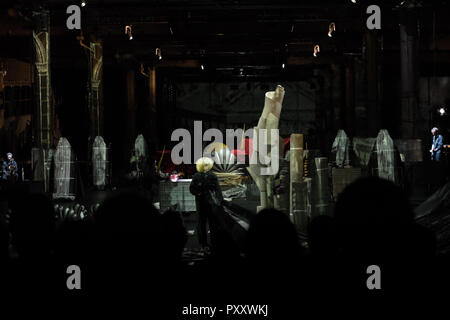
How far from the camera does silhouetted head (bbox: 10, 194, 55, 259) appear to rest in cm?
306

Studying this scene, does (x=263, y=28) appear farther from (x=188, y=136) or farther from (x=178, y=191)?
(x=188, y=136)

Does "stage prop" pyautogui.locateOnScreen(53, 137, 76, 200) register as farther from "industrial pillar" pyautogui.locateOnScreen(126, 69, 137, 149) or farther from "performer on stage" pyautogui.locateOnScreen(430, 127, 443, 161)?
"industrial pillar" pyautogui.locateOnScreen(126, 69, 137, 149)

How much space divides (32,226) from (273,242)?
1.63 metres

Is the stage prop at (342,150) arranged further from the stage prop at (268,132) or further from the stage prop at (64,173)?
the stage prop at (268,132)

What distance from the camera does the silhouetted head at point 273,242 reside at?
2439 mm

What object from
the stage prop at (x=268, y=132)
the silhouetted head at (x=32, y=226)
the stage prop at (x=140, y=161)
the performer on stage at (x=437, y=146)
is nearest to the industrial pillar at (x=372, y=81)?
the performer on stage at (x=437, y=146)

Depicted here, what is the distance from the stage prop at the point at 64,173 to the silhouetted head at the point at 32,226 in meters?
11.6

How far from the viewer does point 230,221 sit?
10234 mm

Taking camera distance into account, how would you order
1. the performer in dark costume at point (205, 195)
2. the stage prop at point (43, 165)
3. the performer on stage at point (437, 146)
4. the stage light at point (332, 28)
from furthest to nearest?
the stage light at point (332, 28)
the performer on stage at point (437, 146)
the stage prop at point (43, 165)
the performer in dark costume at point (205, 195)

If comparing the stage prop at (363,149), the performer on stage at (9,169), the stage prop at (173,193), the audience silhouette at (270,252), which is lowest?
the stage prop at (173,193)

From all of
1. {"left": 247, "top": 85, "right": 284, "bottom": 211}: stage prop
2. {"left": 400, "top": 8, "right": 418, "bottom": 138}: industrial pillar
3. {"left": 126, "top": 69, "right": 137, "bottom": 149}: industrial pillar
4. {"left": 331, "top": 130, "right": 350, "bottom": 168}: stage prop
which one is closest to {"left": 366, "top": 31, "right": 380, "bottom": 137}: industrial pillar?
{"left": 331, "top": 130, "right": 350, "bottom": 168}: stage prop

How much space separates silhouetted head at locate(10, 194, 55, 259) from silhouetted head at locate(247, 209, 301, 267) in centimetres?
118

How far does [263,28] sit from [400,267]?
2061cm
